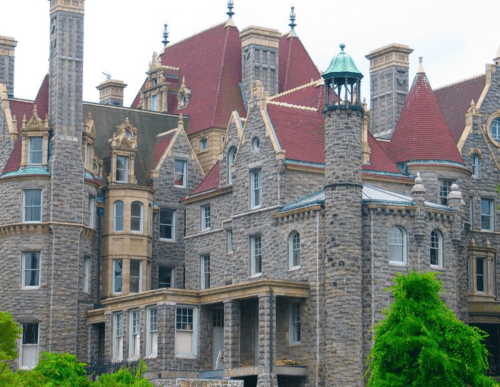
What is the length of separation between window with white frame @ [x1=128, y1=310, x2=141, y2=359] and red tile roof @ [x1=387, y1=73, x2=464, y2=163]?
15814 mm

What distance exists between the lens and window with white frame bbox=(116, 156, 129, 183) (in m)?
81.8

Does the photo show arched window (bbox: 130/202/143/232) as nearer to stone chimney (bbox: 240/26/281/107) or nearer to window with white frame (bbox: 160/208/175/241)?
window with white frame (bbox: 160/208/175/241)

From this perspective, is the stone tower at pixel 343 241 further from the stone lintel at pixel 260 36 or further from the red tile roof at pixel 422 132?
the stone lintel at pixel 260 36

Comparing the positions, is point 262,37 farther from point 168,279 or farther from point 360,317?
point 360,317

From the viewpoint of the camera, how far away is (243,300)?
72375mm

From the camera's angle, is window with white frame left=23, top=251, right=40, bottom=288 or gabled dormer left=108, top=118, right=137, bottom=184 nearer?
window with white frame left=23, top=251, right=40, bottom=288

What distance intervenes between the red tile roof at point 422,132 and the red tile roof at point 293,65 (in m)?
9.34

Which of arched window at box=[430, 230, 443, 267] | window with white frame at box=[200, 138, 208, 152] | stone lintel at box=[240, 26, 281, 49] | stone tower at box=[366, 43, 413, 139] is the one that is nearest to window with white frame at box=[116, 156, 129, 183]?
window with white frame at box=[200, 138, 208, 152]

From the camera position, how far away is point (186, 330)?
72312mm

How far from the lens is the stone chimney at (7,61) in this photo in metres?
86.0

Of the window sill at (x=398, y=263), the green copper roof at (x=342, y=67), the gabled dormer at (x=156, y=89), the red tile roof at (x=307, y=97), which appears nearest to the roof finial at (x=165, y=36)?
the gabled dormer at (x=156, y=89)

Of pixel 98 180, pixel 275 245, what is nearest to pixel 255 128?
pixel 275 245

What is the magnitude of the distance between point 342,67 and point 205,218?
1351cm

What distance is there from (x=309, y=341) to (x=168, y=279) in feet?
52.9
